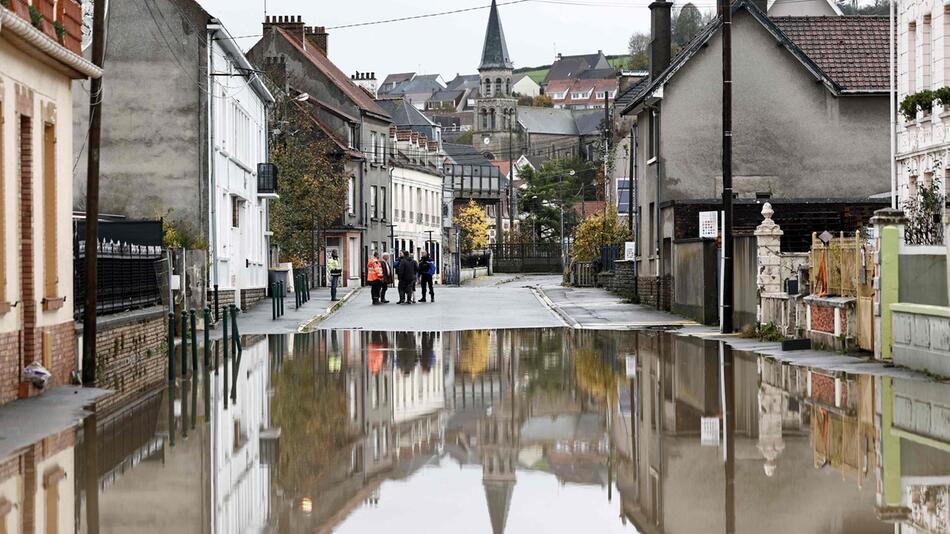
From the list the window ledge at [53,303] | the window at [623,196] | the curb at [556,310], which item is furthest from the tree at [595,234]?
the window ledge at [53,303]

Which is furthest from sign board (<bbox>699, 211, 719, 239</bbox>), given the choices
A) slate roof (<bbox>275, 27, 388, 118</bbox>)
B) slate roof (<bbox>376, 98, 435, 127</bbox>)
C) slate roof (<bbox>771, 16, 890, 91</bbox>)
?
slate roof (<bbox>376, 98, 435, 127</bbox>)

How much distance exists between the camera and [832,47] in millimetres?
44906

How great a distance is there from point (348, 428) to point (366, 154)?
69.2 metres

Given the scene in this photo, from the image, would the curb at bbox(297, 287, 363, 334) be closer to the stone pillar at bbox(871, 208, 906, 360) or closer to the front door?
the stone pillar at bbox(871, 208, 906, 360)

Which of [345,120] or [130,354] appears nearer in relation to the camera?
[130,354]

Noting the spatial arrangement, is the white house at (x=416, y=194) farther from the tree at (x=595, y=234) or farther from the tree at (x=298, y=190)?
the tree at (x=595, y=234)

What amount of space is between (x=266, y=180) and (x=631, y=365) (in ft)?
99.6

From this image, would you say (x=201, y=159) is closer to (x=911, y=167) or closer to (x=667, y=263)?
(x=667, y=263)

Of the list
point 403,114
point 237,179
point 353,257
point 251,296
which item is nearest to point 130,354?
point 237,179

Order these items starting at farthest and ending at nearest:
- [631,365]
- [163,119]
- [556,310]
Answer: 1. [556,310]
2. [163,119]
3. [631,365]

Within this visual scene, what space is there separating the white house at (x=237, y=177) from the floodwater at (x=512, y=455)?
18902mm

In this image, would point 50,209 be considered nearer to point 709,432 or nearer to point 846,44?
point 709,432

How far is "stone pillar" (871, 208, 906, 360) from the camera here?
23.1m

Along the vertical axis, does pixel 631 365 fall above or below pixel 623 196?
below
